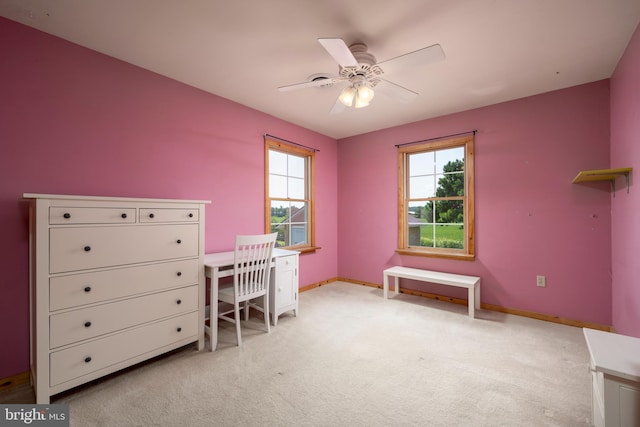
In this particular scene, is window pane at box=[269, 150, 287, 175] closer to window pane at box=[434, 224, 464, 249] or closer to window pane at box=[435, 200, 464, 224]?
window pane at box=[435, 200, 464, 224]

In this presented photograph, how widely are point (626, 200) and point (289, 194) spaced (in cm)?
360

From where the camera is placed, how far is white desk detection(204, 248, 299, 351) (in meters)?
2.35

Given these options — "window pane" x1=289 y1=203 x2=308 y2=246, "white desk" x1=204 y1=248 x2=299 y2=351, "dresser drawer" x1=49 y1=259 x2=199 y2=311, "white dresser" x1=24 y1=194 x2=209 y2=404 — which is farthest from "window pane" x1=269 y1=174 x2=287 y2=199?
"dresser drawer" x1=49 y1=259 x2=199 y2=311

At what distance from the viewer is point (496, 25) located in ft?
6.28

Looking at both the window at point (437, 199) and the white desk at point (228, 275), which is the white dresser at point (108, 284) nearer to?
the white desk at point (228, 275)

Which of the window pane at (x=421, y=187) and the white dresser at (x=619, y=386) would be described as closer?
the white dresser at (x=619, y=386)

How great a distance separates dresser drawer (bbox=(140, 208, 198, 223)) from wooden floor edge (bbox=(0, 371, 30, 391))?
1362mm

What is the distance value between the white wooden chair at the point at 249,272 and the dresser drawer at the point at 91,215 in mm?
828

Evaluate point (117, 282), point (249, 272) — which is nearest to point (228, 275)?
point (249, 272)

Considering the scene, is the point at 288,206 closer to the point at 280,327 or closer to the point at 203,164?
the point at 203,164

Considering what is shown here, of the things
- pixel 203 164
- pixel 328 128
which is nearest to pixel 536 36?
pixel 328 128

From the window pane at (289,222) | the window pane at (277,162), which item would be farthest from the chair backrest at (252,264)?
the window pane at (277,162)

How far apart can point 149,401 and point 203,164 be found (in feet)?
7.07

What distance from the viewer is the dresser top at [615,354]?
1145 millimetres
